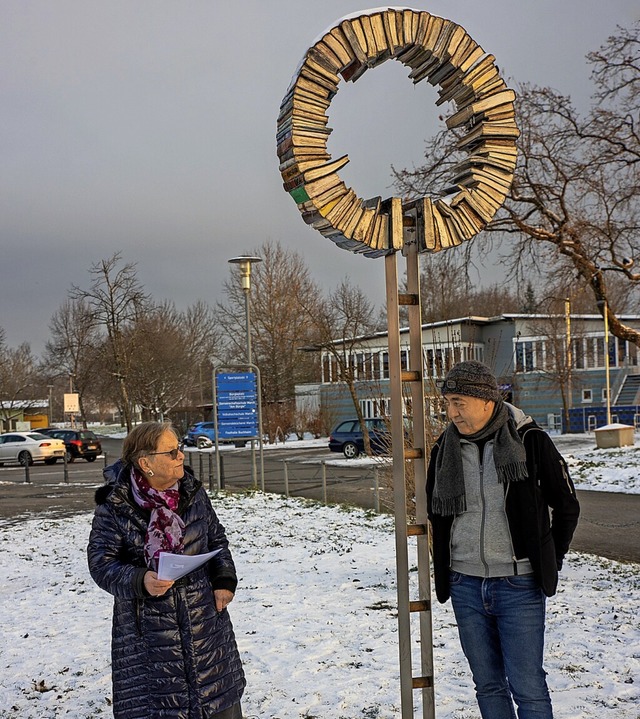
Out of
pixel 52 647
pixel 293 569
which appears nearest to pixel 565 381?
pixel 293 569

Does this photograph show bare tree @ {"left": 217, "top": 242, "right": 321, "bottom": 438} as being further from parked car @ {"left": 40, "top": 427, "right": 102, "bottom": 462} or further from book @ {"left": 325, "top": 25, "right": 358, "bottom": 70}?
book @ {"left": 325, "top": 25, "right": 358, "bottom": 70}

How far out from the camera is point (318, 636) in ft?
19.7

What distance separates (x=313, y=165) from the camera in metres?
3.72

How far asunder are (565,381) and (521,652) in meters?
39.9

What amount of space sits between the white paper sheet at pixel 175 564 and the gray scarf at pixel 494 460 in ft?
3.45

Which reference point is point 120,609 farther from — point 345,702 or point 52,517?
point 52,517

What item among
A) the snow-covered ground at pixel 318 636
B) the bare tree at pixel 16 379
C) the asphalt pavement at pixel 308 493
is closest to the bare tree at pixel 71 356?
the bare tree at pixel 16 379

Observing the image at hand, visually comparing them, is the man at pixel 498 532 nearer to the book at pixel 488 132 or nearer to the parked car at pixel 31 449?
the book at pixel 488 132

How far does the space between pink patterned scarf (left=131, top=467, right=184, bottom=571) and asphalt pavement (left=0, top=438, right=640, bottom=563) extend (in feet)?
22.5

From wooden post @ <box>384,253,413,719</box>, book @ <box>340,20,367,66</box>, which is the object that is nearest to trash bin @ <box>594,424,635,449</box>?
wooden post @ <box>384,253,413,719</box>

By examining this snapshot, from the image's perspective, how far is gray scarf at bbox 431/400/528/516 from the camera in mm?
→ 3299

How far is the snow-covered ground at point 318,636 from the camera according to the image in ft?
15.4

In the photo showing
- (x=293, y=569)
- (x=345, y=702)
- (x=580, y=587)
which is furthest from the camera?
(x=293, y=569)

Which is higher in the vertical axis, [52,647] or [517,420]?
[517,420]
